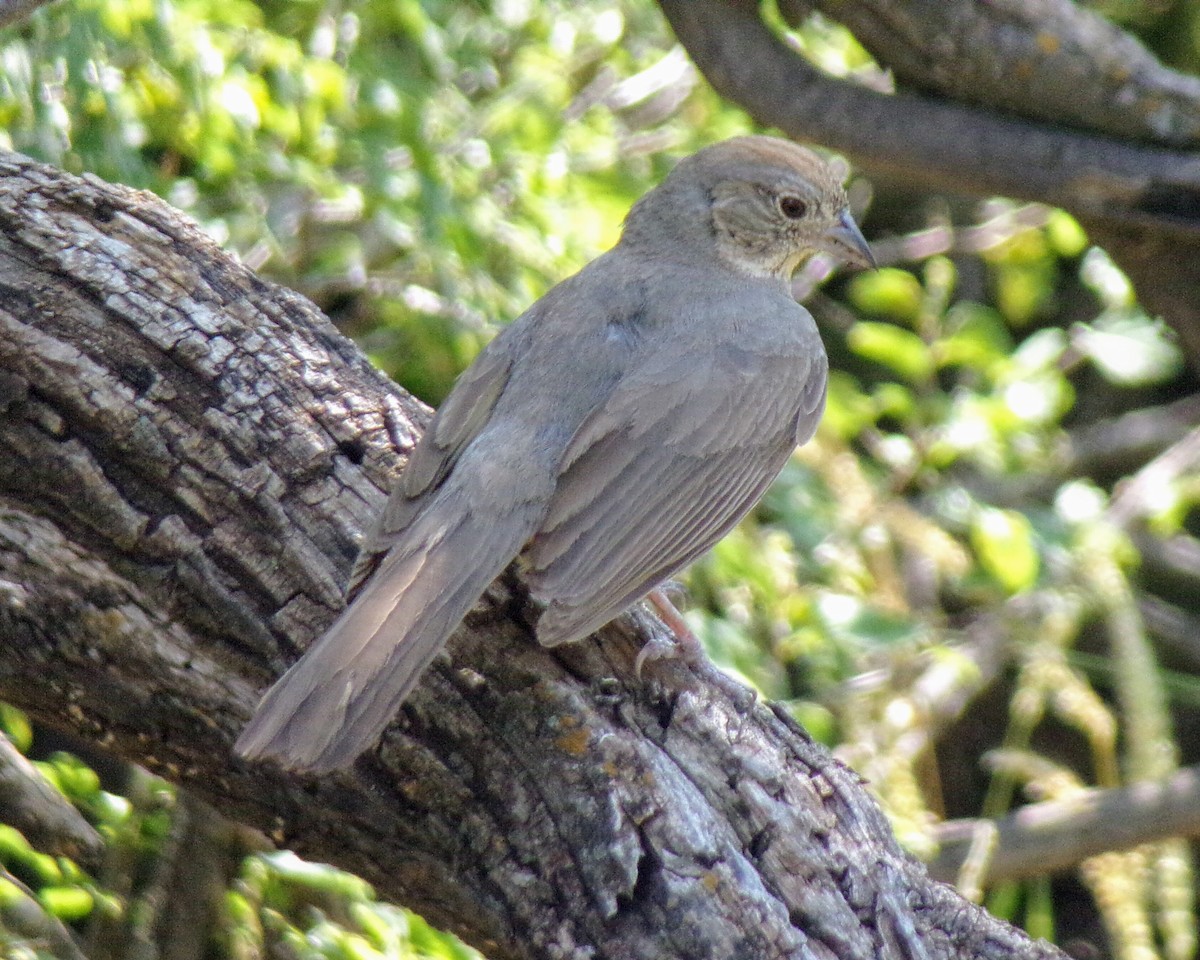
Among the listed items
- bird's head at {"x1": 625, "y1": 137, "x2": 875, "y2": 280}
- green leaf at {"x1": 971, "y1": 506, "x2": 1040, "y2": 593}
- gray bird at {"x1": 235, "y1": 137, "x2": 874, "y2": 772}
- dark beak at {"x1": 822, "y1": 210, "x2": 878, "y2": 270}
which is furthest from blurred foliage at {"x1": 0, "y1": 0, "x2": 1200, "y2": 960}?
dark beak at {"x1": 822, "y1": 210, "x2": 878, "y2": 270}

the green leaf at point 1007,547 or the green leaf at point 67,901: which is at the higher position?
the green leaf at point 67,901

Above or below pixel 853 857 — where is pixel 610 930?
above

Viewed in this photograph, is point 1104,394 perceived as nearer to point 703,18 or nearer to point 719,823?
point 703,18

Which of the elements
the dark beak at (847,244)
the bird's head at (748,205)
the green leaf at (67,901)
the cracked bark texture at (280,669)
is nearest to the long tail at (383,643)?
the cracked bark texture at (280,669)

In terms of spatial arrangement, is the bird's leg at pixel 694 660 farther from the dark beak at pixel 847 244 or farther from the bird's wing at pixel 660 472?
the dark beak at pixel 847 244

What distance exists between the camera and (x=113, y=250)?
3096 millimetres

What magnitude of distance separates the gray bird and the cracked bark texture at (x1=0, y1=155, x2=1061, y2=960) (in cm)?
15

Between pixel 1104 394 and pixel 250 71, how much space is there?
4571 mm

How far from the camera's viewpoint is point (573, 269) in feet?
16.2

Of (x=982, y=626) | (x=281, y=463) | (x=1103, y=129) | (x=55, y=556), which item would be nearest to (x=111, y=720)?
(x=55, y=556)

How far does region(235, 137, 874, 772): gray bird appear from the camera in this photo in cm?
278

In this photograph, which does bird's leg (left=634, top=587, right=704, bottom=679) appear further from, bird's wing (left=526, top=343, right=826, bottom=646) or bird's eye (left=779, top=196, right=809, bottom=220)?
bird's eye (left=779, top=196, right=809, bottom=220)

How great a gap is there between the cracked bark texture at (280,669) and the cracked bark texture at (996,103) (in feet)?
5.93

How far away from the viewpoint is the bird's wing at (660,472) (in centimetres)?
319
